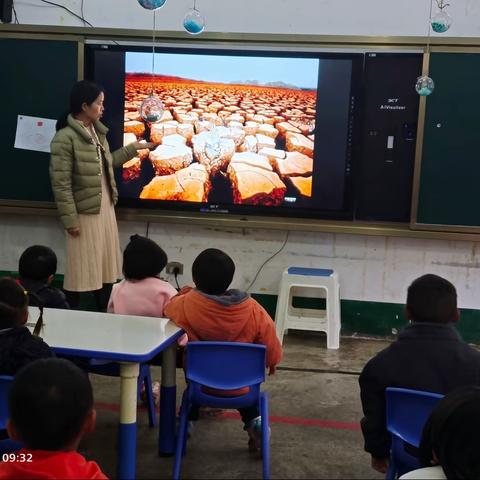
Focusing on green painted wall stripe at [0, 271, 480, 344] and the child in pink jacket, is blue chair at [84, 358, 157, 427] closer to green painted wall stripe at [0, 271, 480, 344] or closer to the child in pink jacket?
the child in pink jacket

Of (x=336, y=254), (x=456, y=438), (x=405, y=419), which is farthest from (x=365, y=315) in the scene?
(x=456, y=438)

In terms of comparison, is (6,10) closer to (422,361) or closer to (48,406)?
(422,361)

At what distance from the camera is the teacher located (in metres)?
4.34

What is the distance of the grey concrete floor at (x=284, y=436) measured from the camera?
2873mm

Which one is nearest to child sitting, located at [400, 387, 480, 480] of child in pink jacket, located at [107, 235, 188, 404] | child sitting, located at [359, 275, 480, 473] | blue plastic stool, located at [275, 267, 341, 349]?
child sitting, located at [359, 275, 480, 473]

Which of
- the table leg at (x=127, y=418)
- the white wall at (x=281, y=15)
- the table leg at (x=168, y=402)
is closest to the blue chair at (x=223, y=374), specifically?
the table leg at (x=168, y=402)

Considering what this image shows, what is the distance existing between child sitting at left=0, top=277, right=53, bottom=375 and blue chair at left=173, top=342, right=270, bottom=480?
617 mm

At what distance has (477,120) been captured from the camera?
4660mm

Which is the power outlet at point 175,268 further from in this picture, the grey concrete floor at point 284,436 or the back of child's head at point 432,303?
the back of child's head at point 432,303

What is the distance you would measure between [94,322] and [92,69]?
2.82m

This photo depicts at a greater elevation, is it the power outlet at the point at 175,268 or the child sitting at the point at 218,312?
the child sitting at the point at 218,312

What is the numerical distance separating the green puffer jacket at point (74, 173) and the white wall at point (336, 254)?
84cm

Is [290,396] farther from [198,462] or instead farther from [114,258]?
[114,258]

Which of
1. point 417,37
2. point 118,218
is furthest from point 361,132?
point 118,218
